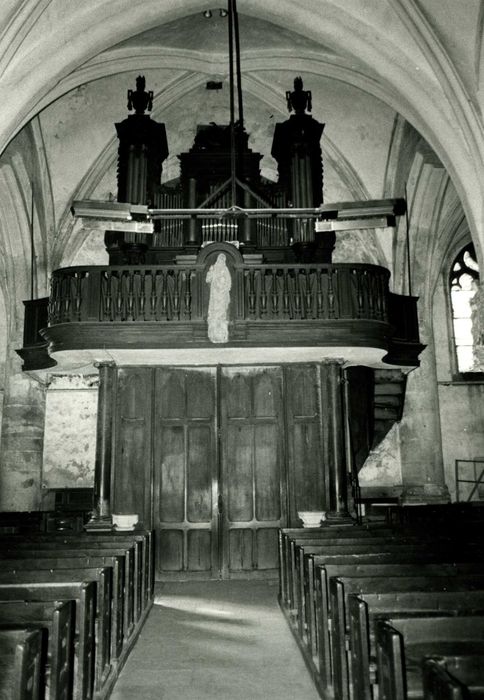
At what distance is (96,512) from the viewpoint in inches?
405

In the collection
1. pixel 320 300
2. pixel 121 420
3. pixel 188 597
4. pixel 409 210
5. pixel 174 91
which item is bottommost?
pixel 188 597

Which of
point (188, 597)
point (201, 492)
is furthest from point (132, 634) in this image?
point (201, 492)

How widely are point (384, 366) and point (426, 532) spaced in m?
5.05

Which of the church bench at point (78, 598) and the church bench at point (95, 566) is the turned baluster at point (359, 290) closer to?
the church bench at point (95, 566)

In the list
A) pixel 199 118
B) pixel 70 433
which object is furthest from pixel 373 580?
pixel 199 118

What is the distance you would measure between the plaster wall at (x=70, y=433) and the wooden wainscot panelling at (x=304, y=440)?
631 cm

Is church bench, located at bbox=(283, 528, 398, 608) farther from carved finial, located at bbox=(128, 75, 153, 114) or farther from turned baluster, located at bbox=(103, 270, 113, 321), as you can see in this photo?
carved finial, located at bbox=(128, 75, 153, 114)

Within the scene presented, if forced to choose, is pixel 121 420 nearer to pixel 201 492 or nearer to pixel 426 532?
pixel 201 492

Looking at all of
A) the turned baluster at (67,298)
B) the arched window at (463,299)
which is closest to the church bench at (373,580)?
the turned baluster at (67,298)

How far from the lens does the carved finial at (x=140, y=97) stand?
1320 centimetres

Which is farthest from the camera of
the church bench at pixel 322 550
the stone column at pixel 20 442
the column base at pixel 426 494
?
the column base at pixel 426 494

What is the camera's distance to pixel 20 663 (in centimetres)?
262

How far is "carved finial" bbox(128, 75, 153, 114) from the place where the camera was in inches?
520

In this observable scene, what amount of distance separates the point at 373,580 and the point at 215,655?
229cm
